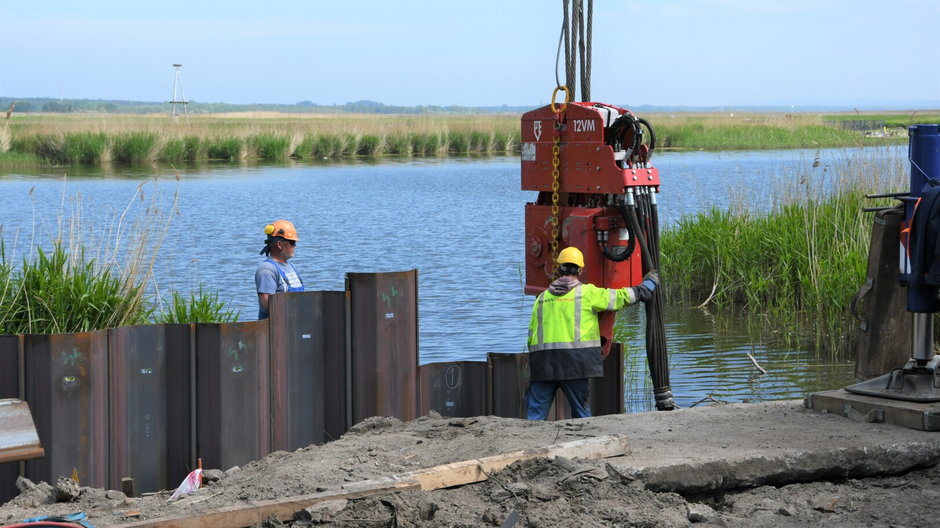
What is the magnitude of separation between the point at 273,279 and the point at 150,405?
1.64 m

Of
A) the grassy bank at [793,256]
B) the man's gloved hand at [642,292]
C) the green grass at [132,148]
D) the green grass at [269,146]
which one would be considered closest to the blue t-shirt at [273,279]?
the man's gloved hand at [642,292]

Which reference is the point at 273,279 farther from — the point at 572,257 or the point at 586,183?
the point at 586,183

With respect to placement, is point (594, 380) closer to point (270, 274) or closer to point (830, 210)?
point (270, 274)

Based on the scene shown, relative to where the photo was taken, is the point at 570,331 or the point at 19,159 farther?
the point at 19,159

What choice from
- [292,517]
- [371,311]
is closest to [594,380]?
[371,311]

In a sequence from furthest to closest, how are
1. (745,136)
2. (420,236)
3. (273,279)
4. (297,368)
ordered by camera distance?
(745,136)
(420,236)
(273,279)
(297,368)

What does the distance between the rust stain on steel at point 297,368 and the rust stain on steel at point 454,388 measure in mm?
752

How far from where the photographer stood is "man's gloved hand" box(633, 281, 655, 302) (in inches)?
290

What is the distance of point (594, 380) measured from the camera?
828cm

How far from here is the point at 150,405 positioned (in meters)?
6.88

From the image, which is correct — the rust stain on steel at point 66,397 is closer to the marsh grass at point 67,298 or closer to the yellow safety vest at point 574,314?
the marsh grass at point 67,298

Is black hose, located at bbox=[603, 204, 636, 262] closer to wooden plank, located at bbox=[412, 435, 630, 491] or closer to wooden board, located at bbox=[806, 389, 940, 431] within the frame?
wooden board, located at bbox=[806, 389, 940, 431]

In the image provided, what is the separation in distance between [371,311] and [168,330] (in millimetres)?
1335

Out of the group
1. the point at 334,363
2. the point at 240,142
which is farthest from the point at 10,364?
the point at 240,142
